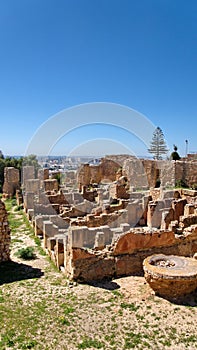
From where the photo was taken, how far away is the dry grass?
7211 millimetres

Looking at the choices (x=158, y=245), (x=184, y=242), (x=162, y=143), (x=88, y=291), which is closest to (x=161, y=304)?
(x=88, y=291)

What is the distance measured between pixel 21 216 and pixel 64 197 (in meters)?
3.81

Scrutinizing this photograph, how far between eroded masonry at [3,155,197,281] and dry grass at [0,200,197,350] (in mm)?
824

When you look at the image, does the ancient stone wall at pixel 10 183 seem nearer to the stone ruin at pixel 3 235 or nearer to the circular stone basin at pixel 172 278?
the stone ruin at pixel 3 235

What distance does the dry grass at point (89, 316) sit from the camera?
7.21m

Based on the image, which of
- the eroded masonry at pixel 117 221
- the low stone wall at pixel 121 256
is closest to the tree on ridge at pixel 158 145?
the eroded masonry at pixel 117 221

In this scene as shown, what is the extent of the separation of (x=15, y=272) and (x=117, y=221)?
8.28m

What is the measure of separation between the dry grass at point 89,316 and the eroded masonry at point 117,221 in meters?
0.82

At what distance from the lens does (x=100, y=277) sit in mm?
10984

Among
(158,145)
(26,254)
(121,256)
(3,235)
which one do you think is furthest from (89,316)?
(158,145)

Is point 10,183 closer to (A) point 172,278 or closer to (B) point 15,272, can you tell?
(B) point 15,272

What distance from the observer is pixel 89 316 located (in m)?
8.30

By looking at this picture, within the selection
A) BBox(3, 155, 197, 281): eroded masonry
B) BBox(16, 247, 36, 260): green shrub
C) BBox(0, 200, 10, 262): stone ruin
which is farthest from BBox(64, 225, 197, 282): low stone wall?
BBox(0, 200, 10, 262): stone ruin

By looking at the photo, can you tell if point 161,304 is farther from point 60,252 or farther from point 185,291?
point 60,252
